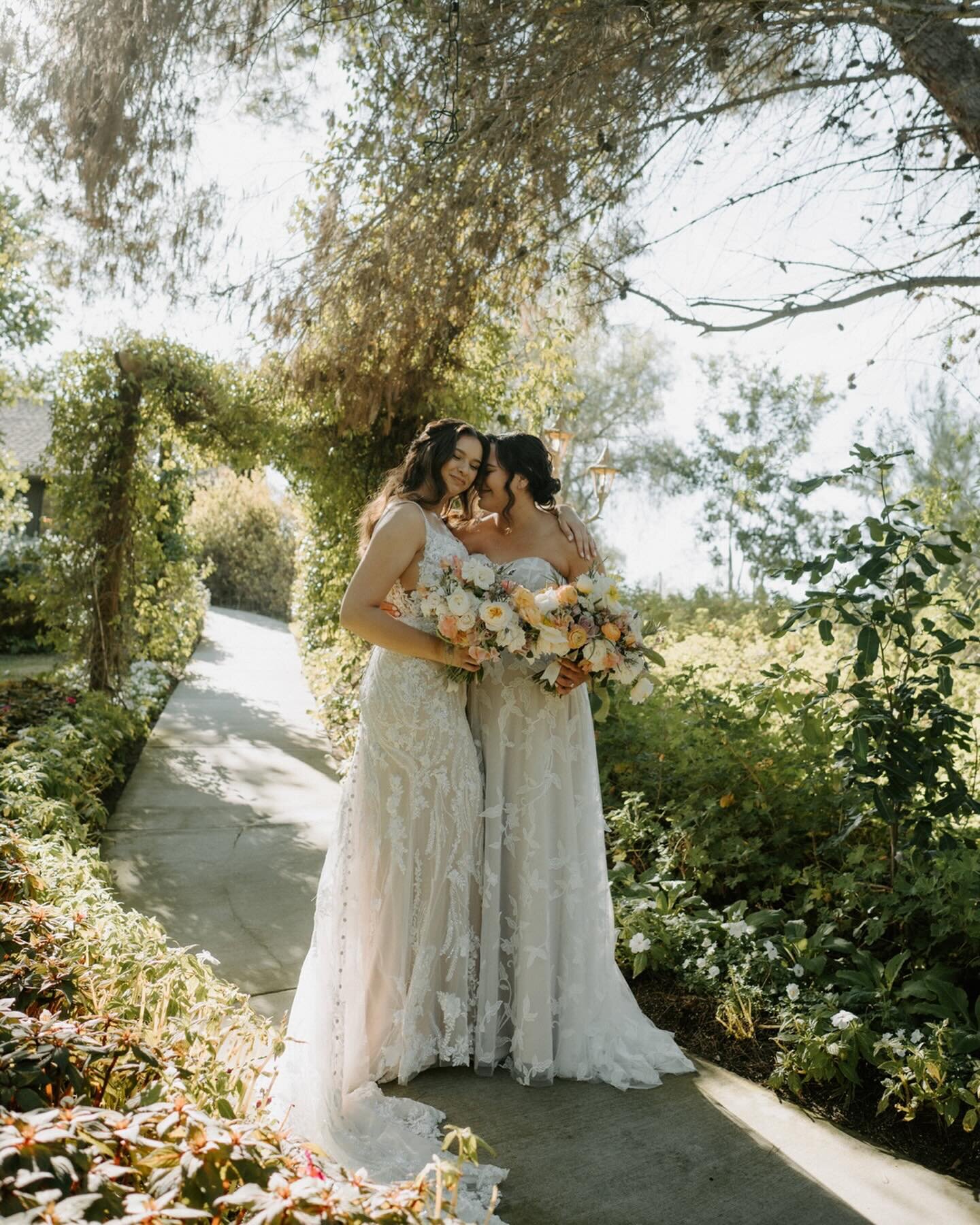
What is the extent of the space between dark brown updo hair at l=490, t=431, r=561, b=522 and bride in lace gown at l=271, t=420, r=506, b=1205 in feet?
0.69

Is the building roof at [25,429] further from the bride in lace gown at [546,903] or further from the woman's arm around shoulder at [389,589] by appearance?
the bride in lace gown at [546,903]

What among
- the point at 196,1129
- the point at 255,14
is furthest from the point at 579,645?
the point at 255,14

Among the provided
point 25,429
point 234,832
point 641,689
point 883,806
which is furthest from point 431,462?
point 25,429

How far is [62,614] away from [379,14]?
5.62 metres

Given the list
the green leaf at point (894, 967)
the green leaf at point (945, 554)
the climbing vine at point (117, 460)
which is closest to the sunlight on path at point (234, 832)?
the climbing vine at point (117, 460)

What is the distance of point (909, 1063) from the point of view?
2.87 m

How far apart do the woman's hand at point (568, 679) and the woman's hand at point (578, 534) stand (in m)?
0.61

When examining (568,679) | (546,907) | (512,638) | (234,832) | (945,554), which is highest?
(945,554)

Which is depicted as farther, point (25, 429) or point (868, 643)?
point (25, 429)

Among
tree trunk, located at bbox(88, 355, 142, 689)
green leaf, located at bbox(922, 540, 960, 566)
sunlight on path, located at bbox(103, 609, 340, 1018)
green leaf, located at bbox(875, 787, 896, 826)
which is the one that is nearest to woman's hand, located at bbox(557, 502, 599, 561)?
green leaf, located at bbox(922, 540, 960, 566)

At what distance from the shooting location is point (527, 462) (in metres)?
3.70

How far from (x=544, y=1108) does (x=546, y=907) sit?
2.07ft

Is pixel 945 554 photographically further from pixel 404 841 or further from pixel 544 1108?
pixel 544 1108

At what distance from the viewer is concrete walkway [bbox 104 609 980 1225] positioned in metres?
2.53
